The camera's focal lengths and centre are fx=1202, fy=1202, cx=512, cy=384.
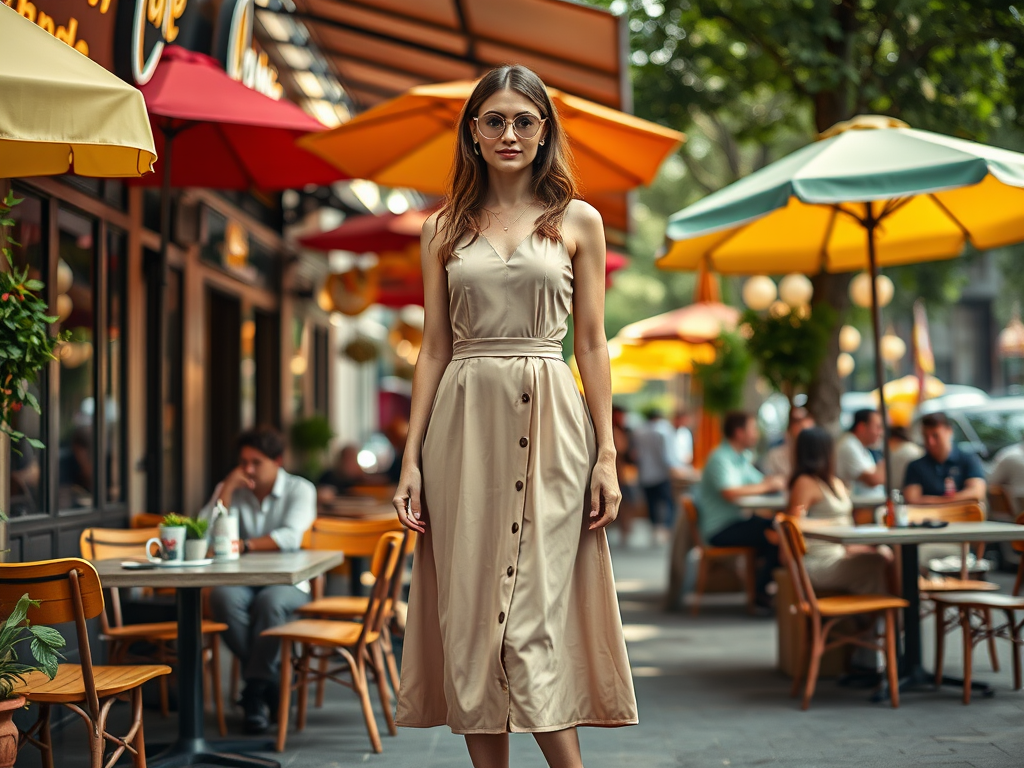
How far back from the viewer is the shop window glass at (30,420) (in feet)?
19.5

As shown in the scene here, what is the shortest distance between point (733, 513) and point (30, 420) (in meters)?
5.46

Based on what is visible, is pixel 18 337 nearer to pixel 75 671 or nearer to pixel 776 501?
pixel 75 671

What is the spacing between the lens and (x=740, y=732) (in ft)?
17.6

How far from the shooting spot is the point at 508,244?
10.6 ft

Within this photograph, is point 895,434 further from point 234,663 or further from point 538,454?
point 538,454

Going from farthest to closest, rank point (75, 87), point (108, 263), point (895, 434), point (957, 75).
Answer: point (895, 434), point (957, 75), point (108, 263), point (75, 87)

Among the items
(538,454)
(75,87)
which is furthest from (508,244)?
(75,87)

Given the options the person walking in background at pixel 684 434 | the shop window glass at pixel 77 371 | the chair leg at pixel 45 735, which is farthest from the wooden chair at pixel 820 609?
the person walking in background at pixel 684 434

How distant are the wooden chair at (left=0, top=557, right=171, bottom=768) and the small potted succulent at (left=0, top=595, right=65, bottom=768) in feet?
0.14

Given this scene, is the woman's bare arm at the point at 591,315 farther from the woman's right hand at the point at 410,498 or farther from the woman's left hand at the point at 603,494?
the woman's right hand at the point at 410,498

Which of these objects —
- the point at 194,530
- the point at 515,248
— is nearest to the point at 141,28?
the point at 194,530

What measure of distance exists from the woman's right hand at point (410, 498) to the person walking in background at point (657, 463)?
13305mm

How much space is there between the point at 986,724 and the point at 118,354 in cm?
545

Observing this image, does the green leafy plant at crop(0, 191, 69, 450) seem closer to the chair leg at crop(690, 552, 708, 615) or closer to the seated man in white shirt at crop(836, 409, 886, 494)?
the chair leg at crop(690, 552, 708, 615)
